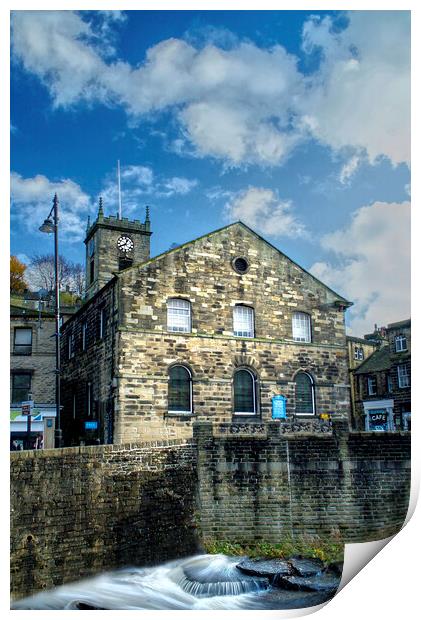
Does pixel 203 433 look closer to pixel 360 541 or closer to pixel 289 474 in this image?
pixel 289 474

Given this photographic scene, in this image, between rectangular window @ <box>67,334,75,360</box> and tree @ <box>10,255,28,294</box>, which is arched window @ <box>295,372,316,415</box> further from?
tree @ <box>10,255,28,294</box>

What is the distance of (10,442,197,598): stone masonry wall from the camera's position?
756 cm

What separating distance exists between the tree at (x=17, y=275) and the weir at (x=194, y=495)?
2.35 metres

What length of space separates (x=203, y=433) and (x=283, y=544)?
2.34 meters

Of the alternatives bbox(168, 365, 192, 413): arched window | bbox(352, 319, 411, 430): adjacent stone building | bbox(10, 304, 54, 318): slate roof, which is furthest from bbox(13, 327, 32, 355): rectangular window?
bbox(352, 319, 411, 430): adjacent stone building

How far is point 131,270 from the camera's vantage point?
40.1ft

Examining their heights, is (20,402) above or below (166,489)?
above

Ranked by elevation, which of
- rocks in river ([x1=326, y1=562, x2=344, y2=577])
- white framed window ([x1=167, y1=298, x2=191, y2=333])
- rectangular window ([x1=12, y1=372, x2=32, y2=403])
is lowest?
rocks in river ([x1=326, y1=562, x2=344, y2=577])

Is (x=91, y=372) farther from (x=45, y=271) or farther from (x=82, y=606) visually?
(x=82, y=606)

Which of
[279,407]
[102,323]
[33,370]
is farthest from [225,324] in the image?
[33,370]

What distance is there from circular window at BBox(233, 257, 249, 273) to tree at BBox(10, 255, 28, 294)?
222 inches

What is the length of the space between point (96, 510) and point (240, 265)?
6391 millimetres

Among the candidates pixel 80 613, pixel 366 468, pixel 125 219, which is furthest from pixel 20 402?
pixel 125 219

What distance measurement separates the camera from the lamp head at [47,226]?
7.46 metres
